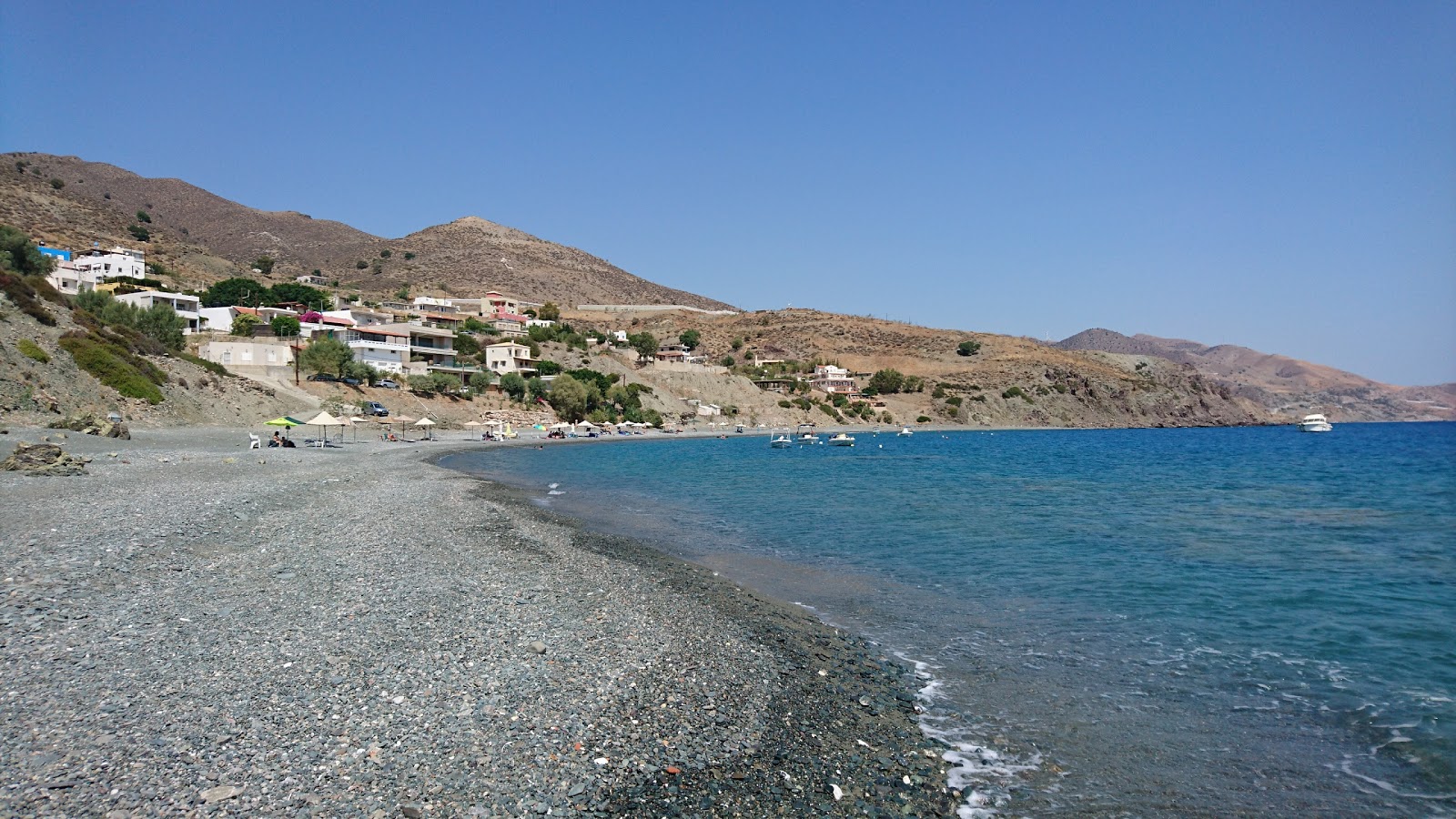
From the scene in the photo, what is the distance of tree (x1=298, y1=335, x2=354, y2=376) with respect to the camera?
204 feet

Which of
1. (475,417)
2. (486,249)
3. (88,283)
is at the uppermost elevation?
(486,249)

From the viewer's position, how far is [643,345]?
115m

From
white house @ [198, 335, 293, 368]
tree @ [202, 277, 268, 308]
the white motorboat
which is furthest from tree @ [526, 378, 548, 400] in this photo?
the white motorboat

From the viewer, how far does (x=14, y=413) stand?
3231 cm

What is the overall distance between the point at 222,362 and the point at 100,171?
127629 millimetres

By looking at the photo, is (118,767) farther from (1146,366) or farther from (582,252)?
(582,252)

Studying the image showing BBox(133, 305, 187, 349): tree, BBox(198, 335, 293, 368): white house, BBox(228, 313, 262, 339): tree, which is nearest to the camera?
BBox(133, 305, 187, 349): tree

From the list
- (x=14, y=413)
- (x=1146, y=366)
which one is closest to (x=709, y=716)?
(x=14, y=413)

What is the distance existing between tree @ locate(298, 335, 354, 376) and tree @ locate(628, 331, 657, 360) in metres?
52.4

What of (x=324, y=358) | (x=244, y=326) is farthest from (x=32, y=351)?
(x=244, y=326)

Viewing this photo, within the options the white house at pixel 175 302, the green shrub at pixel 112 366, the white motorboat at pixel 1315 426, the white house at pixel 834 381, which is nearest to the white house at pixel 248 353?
the white house at pixel 175 302

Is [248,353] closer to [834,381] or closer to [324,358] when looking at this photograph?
[324,358]

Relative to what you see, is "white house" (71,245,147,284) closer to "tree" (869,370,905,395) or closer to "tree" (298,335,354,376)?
"tree" (298,335,354,376)

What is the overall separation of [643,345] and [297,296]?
44.5m
